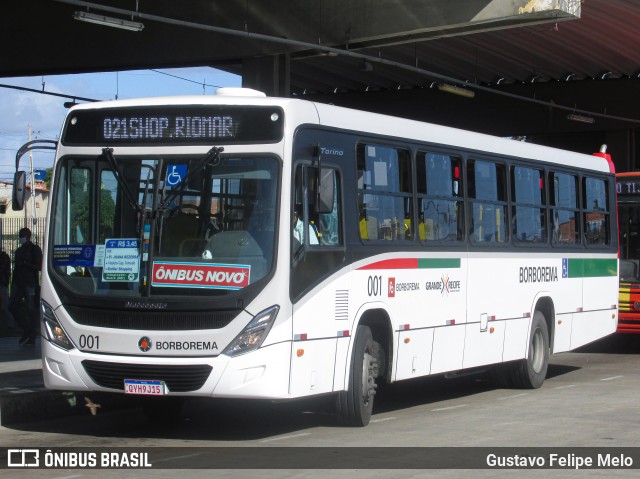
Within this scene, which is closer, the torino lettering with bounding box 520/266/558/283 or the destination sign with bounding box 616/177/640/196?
the torino lettering with bounding box 520/266/558/283

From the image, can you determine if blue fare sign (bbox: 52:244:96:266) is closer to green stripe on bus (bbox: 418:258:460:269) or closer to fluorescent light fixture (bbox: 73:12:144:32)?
green stripe on bus (bbox: 418:258:460:269)

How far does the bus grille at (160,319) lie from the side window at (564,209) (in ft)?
25.5

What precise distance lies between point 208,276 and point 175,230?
560mm

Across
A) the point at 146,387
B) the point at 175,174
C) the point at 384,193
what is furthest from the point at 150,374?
the point at 384,193

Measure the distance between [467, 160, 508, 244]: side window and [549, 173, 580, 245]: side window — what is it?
6.03 ft

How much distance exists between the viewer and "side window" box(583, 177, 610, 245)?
61.1 ft

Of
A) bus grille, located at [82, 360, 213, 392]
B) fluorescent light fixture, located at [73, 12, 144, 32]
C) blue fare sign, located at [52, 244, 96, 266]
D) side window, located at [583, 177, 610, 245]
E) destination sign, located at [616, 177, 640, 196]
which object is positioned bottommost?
bus grille, located at [82, 360, 213, 392]

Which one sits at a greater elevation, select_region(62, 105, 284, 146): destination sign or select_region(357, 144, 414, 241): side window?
select_region(62, 105, 284, 146): destination sign

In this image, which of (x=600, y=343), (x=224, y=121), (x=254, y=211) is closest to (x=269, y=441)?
(x=254, y=211)

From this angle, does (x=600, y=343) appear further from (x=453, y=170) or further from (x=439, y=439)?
(x=439, y=439)

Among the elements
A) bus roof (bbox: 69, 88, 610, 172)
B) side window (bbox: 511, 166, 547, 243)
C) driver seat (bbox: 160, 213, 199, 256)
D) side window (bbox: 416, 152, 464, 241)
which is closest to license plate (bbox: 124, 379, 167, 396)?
driver seat (bbox: 160, 213, 199, 256)

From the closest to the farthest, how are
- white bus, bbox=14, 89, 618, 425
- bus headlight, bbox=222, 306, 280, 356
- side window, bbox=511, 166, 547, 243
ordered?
bus headlight, bbox=222, 306, 280, 356, white bus, bbox=14, 89, 618, 425, side window, bbox=511, 166, 547, 243

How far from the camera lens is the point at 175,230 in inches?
429

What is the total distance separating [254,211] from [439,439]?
267 cm
